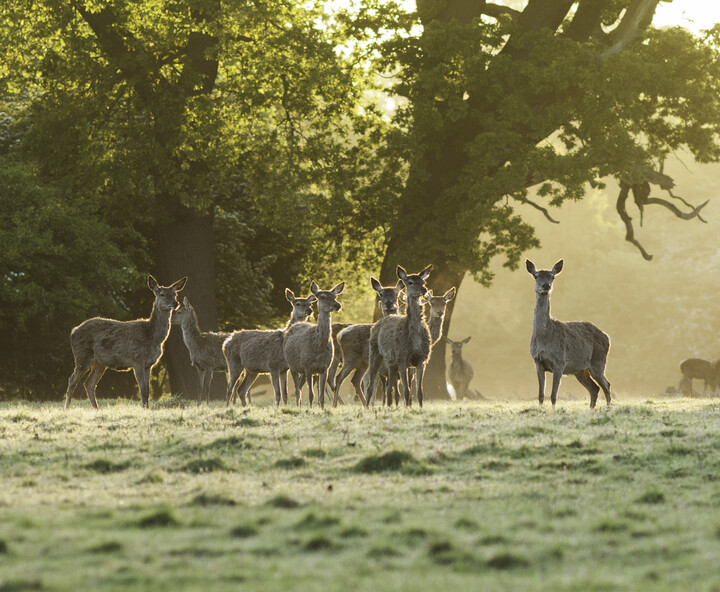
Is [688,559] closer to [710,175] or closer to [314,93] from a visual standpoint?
[314,93]

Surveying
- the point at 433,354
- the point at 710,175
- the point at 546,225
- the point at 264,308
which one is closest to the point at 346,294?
the point at 264,308

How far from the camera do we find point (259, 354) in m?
22.3

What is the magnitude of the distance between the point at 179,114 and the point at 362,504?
20.9 meters

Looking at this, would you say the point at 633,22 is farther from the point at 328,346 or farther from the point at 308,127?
the point at 328,346

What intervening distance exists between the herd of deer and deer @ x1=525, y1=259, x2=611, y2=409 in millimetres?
17

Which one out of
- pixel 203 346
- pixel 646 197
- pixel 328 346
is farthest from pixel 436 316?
pixel 646 197

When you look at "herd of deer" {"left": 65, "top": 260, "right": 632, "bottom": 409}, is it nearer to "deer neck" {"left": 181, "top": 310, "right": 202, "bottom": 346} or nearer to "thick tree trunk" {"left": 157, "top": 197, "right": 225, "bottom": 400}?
"deer neck" {"left": 181, "top": 310, "right": 202, "bottom": 346}

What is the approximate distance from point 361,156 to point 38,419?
1677cm

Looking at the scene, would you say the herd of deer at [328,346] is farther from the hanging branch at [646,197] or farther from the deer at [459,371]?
the deer at [459,371]

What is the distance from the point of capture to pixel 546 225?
102m

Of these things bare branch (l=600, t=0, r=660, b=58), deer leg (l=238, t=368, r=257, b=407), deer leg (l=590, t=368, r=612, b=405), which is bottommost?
deer leg (l=238, t=368, r=257, b=407)

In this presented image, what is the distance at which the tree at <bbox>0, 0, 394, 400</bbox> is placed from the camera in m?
29.4

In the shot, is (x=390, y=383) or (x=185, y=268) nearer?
(x=390, y=383)

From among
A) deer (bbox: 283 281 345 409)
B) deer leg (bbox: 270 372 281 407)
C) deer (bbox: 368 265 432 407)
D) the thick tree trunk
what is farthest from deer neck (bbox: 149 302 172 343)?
the thick tree trunk
